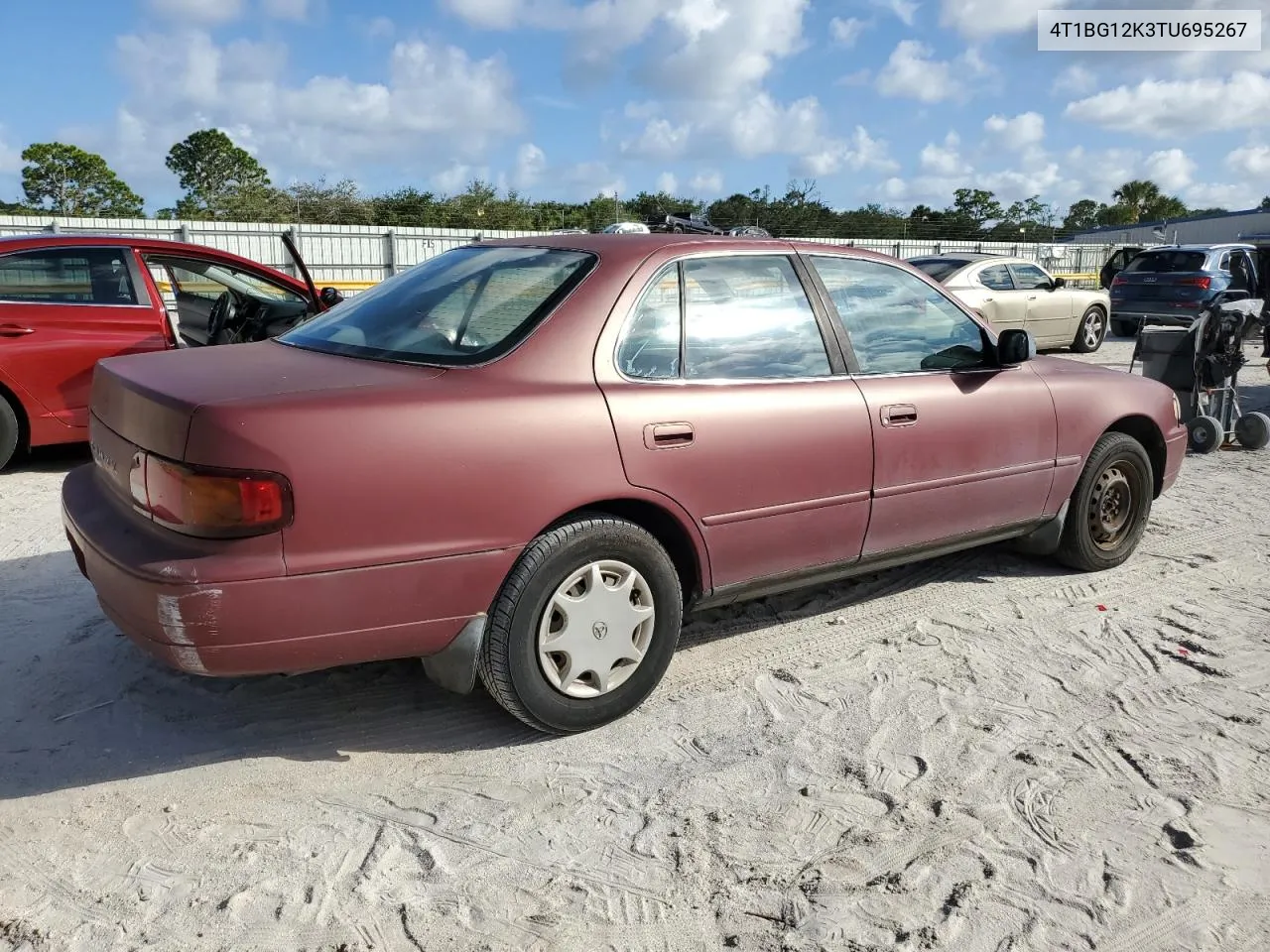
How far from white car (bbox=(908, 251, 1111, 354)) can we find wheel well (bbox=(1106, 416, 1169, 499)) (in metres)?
7.13

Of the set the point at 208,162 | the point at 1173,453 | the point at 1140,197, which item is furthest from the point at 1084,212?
the point at 1173,453

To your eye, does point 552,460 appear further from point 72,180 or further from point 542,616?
point 72,180

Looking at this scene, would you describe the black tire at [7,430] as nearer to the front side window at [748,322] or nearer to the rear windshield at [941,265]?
the front side window at [748,322]

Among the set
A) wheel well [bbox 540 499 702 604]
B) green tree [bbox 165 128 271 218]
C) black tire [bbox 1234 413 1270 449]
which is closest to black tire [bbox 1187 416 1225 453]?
black tire [bbox 1234 413 1270 449]

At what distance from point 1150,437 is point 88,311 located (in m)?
6.40

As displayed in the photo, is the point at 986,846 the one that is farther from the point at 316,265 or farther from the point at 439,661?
the point at 316,265

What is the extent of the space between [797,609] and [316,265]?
1826 cm

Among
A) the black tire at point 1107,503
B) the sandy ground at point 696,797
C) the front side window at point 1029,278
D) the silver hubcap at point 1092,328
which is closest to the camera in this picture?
the sandy ground at point 696,797

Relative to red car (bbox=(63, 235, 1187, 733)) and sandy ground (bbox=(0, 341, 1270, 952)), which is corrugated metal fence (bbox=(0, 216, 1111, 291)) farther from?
sandy ground (bbox=(0, 341, 1270, 952))

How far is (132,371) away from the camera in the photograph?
125 inches

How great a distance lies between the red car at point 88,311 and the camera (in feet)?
21.0

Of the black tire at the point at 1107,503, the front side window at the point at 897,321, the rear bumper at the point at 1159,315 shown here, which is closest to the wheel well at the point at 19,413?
the front side window at the point at 897,321

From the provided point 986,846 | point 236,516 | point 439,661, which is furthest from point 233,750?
point 986,846

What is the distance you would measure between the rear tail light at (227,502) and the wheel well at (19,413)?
4555mm
